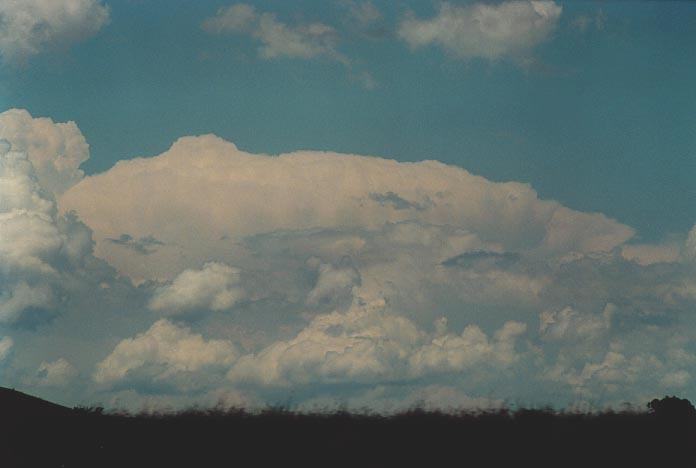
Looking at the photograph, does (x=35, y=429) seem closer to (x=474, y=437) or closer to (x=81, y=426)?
(x=81, y=426)

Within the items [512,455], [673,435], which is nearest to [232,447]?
[512,455]

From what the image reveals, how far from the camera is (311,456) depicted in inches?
1714

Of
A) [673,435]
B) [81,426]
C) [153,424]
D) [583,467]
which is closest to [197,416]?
[153,424]

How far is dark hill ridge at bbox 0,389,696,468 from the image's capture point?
43.0 m

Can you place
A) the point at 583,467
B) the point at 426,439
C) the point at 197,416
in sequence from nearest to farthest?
1. the point at 583,467
2. the point at 426,439
3. the point at 197,416

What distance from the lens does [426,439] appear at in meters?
45.1

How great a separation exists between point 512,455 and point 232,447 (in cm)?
1185

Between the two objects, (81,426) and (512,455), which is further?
(81,426)

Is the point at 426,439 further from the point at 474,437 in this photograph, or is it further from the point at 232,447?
the point at 232,447

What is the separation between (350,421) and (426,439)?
4.30 metres

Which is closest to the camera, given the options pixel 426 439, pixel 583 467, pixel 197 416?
pixel 583 467

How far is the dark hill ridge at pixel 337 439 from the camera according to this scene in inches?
1693

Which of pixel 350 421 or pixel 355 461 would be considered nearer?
pixel 355 461

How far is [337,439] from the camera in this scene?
4469cm
